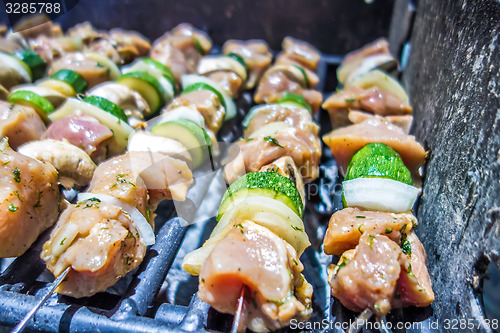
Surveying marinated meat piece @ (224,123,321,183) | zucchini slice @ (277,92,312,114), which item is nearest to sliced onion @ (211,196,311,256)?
marinated meat piece @ (224,123,321,183)

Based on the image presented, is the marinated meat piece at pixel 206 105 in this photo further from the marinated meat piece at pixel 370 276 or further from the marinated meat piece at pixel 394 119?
the marinated meat piece at pixel 370 276

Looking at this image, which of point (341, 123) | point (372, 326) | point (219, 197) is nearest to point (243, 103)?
point (341, 123)

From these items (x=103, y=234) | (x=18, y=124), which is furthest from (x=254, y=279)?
(x=18, y=124)

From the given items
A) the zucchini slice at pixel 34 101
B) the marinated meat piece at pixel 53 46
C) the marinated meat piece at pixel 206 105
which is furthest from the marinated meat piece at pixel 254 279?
the marinated meat piece at pixel 53 46

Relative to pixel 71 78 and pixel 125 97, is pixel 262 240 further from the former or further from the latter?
pixel 71 78

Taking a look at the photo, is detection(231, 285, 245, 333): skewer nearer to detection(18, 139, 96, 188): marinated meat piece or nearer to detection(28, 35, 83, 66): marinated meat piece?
detection(18, 139, 96, 188): marinated meat piece

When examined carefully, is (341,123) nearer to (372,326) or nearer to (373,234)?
(373,234)
